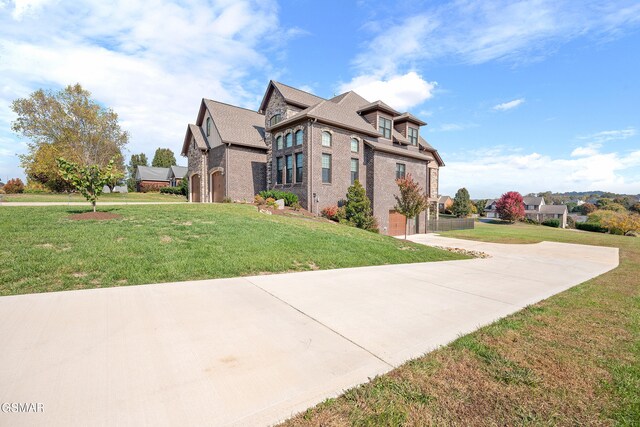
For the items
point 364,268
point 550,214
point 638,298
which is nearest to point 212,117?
point 364,268

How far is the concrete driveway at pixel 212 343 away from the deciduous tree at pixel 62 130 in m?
36.7

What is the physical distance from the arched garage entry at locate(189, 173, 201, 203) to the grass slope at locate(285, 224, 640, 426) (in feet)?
84.8

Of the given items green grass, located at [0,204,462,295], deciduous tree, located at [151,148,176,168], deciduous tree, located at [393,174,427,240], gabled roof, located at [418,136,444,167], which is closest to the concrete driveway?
green grass, located at [0,204,462,295]

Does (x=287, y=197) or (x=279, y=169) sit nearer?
(x=287, y=197)

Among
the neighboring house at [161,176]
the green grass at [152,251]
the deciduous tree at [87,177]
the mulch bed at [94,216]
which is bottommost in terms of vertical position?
the green grass at [152,251]

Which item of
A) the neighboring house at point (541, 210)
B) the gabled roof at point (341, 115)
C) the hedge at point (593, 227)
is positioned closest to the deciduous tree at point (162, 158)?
the gabled roof at point (341, 115)

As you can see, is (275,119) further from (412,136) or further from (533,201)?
(533,201)

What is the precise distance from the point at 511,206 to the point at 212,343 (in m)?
57.8

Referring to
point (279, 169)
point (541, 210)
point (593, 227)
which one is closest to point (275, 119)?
point (279, 169)

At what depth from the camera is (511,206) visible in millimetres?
49688

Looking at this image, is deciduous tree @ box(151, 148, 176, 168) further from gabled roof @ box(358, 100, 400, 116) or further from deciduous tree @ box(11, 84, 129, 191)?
gabled roof @ box(358, 100, 400, 116)

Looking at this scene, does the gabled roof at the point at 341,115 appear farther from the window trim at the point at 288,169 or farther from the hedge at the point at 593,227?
the hedge at the point at 593,227

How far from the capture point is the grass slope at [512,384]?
7.67 feet

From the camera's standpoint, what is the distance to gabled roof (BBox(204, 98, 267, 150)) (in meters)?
22.5
